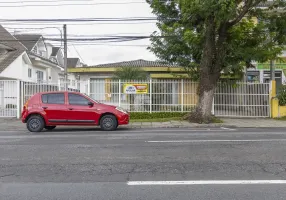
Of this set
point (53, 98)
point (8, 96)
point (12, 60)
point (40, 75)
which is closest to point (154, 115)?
point (53, 98)

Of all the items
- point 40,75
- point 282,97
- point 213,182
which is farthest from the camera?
point 40,75

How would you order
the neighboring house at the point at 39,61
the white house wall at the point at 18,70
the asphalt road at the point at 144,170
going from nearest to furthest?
the asphalt road at the point at 144,170 < the white house wall at the point at 18,70 < the neighboring house at the point at 39,61

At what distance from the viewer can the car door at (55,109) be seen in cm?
1284

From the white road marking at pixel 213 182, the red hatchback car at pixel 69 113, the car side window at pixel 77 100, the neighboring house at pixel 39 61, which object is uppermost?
the neighboring house at pixel 39 61

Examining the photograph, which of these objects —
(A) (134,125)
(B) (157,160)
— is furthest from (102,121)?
(B) (157,160)

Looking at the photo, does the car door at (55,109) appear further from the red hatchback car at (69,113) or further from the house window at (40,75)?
the house window at (40,75)

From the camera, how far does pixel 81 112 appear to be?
12.8 meters

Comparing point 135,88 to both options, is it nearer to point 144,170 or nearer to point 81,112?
point 81,112

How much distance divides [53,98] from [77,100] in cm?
100

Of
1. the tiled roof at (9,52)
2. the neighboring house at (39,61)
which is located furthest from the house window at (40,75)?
the tiled roof at (9,52)

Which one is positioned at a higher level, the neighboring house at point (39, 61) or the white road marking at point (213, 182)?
the neighboring house at point (39, 61)

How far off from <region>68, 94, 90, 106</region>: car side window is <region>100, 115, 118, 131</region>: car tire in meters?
0.98

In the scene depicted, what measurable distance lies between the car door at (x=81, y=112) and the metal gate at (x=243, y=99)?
336 inches

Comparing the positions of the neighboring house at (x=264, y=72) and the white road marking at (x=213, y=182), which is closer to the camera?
the white road marking at (x=213, y=182)
